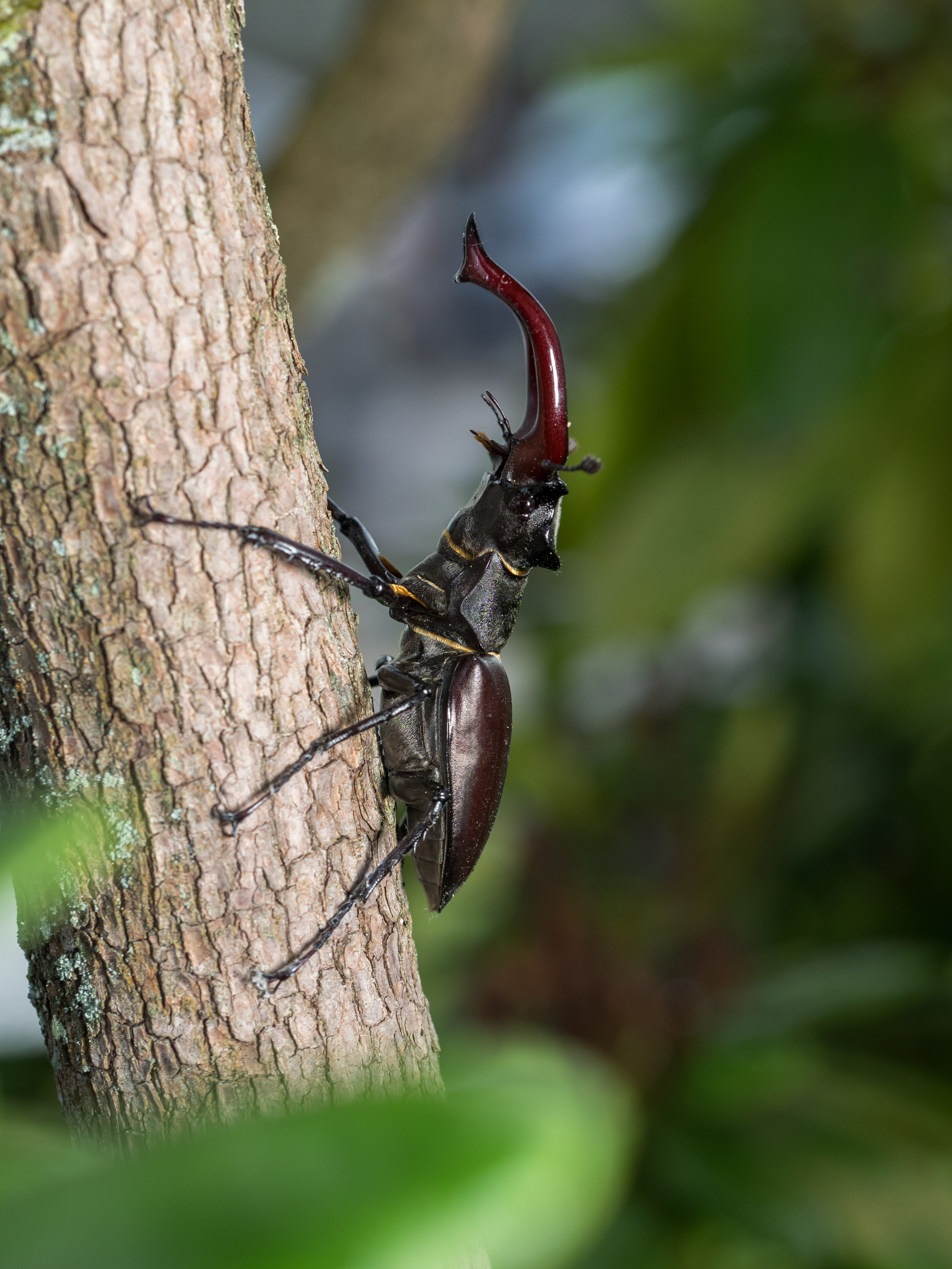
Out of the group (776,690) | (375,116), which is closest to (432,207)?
(375,116)

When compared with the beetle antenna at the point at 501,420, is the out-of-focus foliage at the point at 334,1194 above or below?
below

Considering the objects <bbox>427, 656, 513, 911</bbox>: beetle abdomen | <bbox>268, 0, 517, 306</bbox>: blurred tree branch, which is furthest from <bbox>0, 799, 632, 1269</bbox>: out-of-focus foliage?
<bbox>268, 0, 517, 306</bbox>: blurred tree branch

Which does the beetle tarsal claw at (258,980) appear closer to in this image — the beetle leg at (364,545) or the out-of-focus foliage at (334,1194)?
the out-of-focus foliage at (334,1194)

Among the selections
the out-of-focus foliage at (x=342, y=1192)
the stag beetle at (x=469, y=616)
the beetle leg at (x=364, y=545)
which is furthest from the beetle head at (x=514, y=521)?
the out-of-focus foliage at (x=342, y=1192)

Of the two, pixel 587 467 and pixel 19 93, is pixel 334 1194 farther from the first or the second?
pixel 587 467

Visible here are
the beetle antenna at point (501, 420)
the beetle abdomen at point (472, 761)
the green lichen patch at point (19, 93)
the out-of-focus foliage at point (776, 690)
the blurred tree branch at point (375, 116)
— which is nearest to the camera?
the green lichen patch at point (19, 93)

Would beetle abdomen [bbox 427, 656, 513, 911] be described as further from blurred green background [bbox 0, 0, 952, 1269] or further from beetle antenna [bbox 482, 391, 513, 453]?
blurred green background [bbox 0, 0, 952, 1269]

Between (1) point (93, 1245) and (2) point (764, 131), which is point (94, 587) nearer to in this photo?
(1) point (93, 1245)
